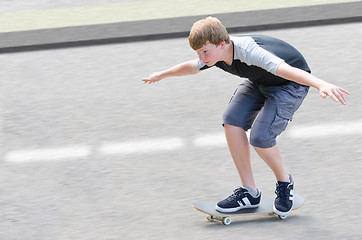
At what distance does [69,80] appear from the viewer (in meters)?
7.88

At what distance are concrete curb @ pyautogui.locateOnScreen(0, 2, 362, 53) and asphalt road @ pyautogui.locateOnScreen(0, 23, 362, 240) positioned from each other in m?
0.22

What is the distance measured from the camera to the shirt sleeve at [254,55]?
4.41 m

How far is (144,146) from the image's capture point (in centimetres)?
634

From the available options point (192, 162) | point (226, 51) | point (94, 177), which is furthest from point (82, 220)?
point (226, 51)

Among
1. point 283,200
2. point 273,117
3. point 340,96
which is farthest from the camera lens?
point 283,200

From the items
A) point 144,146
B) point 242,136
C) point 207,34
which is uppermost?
point 207,34

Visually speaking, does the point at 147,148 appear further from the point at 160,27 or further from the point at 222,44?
the point at 160,27

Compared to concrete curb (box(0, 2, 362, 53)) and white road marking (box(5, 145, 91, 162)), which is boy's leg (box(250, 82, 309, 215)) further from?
concrete curb (box(0, 2, 362, 53))

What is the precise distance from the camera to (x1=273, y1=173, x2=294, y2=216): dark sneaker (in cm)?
492

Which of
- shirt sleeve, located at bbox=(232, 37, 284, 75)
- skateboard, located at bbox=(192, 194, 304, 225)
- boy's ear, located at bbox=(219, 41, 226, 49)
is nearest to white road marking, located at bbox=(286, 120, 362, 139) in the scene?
skateboard, located at bbox=(192, 194, 304, 225)

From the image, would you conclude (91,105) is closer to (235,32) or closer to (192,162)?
(192,162)

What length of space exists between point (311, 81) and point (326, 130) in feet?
7.49

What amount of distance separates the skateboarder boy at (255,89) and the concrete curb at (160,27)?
3.96m

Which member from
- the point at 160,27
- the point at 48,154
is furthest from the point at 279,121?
the point at 160,27
